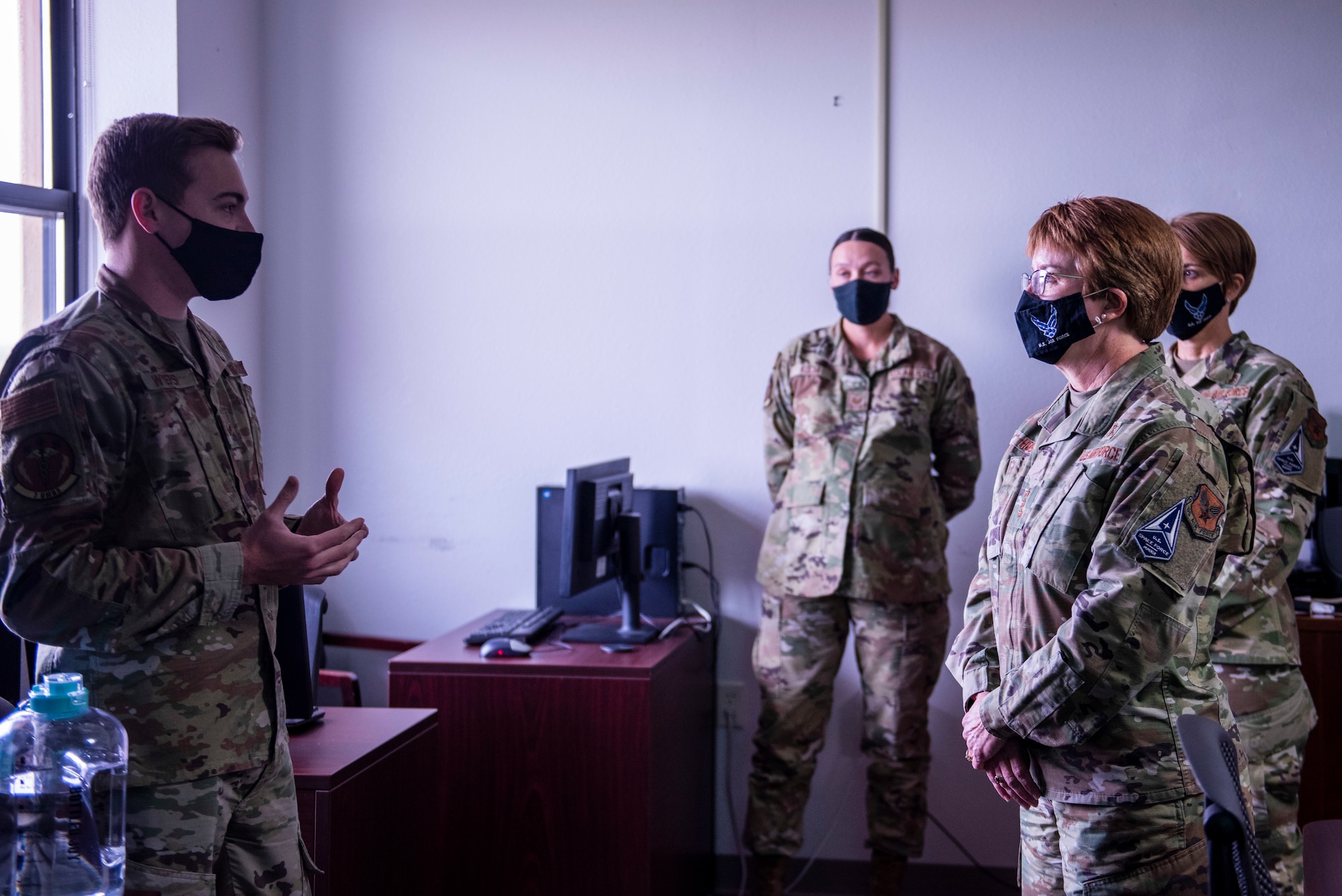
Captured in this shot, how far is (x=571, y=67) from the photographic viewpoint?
10.6 ft

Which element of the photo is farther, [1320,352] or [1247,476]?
[1320,352]

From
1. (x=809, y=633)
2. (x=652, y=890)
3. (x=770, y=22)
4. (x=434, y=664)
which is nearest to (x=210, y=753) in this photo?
(x=434, y=664)

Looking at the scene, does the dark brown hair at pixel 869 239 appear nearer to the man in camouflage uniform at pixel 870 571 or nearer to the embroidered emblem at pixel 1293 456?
the man in camouflage uniform at pixel 870 571

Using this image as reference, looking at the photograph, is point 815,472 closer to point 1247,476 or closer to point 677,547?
point 677,547

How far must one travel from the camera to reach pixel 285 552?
4.50 feet

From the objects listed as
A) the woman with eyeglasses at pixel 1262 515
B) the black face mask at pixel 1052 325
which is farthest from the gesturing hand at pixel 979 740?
the woman with eyeglasses at pixel 1262 515

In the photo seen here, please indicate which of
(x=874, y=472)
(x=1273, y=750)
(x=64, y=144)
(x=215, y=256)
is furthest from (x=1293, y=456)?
(x=64, y=144)

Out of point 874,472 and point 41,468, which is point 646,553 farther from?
point 41,468

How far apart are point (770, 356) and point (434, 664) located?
137 cm

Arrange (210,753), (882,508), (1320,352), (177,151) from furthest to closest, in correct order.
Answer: (1320,352), (882,508), (177,151), (210,753)

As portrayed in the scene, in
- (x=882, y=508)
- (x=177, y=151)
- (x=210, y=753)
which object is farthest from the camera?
(x=882, y=508)

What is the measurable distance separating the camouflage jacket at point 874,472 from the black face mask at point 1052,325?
119cm

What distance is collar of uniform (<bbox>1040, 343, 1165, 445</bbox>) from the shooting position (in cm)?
142

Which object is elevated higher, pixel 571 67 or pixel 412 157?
pixel 571 67
